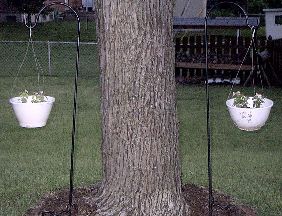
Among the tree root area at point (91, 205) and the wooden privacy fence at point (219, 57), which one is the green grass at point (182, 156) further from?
the wooden privacy fence at point (219, 57)

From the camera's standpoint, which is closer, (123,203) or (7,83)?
(123,203)

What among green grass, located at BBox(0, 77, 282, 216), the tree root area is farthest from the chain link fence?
the tree root area

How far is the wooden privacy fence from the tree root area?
7.94m

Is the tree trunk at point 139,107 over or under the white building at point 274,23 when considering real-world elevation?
under

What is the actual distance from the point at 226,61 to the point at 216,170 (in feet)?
22.3

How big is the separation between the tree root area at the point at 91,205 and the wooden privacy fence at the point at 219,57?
26.0 ft

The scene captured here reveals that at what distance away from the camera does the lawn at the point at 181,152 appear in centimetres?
582

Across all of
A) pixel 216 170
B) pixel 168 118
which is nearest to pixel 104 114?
pixel 168 118

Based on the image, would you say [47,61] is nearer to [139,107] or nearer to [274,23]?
[274,23]

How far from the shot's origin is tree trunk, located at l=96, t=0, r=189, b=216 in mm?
3883

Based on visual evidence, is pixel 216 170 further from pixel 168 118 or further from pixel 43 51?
pixel 43 51

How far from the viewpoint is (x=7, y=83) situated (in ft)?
42.3

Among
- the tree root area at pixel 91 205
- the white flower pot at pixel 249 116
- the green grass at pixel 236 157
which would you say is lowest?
the green grass at pixel 236 157

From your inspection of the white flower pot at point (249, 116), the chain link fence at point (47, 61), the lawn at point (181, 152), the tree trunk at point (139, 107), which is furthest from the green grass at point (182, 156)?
the chain link fence at point (47, 61)
